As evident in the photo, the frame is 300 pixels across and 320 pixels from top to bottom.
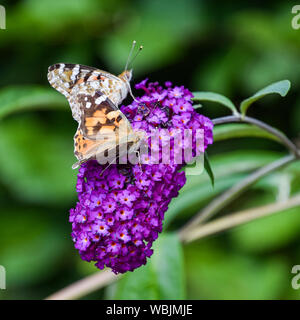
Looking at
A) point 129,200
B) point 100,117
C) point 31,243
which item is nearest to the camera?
point 129,200

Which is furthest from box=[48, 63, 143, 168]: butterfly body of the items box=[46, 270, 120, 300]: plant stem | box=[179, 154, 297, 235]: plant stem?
box=[46, 270, 120, 300]: plant stem

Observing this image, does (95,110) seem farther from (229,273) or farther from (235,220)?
(229,273)

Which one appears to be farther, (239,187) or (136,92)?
(136,92)

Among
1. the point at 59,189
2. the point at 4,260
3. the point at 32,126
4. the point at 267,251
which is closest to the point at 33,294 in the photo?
the point at 4,260
